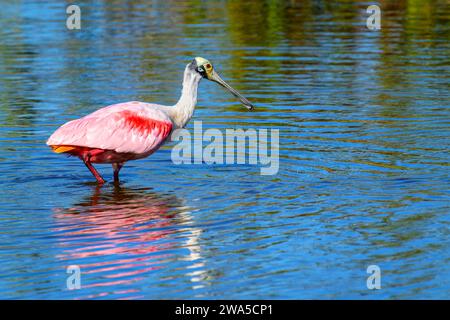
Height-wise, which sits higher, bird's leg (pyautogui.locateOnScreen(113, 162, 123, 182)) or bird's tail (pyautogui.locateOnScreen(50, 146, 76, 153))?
bird's tail (pyautogui.locateOnScreen(50, 146, 76, 153))

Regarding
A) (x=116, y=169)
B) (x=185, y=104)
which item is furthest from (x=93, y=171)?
(x=185, y=104)

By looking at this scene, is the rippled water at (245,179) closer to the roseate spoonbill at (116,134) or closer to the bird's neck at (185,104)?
the roseate spoonbill at (116,134)

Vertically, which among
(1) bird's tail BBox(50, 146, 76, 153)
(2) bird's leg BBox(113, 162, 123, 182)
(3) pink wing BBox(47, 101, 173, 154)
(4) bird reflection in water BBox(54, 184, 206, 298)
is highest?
(3) pink wing BBox(47, 101, 173, 154)

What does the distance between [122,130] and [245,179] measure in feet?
4.70

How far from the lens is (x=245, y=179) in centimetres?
1305

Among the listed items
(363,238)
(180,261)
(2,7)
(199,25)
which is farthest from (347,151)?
(2,7)

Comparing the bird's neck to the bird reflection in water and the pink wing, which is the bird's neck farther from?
the bird reflection in water

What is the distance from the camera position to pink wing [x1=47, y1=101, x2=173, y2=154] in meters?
13.0

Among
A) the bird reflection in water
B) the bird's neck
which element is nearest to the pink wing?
the bird's neck

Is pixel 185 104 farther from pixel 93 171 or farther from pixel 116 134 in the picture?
pixel 93 171

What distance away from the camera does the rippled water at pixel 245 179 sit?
31.5 feet

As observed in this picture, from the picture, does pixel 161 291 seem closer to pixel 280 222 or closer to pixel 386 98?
pixel 280 222

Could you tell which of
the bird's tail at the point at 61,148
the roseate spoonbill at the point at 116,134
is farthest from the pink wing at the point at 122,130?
the bird's tail at the point at 61,148

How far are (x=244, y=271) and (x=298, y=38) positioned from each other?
50.4 ft
